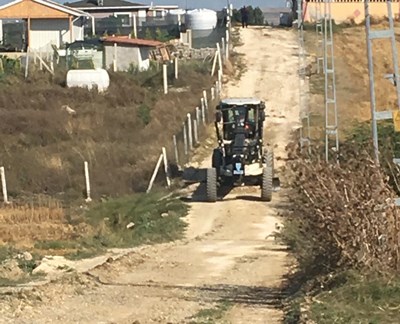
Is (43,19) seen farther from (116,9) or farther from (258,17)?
(116,9)

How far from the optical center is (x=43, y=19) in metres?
65.6

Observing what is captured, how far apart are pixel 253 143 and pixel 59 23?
40057mm

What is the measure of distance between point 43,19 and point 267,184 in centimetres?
4033

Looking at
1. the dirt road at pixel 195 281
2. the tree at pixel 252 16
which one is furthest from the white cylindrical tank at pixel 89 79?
the tree at pixel 252 16

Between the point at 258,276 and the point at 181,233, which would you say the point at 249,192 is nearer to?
the point at 181,233

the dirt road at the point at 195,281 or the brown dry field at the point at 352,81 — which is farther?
the brown dry field at the point at 352,81

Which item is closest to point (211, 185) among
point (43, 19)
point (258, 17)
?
point (43, 19)

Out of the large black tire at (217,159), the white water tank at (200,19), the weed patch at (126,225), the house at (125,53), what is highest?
the white water tank at (200,19)

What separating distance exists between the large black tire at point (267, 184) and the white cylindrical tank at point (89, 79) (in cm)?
2064

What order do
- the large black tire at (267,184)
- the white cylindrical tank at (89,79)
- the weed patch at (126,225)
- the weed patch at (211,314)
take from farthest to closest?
1. the white cylindrical tank at (89,79)
2. the large black tire at (267,184)
3. the weed patch at (126,225)
4. the weed patch at (211,314)

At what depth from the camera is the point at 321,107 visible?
1700 inches

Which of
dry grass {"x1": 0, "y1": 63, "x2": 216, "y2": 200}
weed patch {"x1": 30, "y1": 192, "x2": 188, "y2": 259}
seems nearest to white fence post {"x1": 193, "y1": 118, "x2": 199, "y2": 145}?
dry grass {"x1": 0, "y1": 63, "x2": 216, "y2": 200}

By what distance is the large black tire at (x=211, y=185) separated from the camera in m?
27.9

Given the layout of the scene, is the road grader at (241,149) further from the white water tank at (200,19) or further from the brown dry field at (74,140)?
the white water tank at (200,19)
